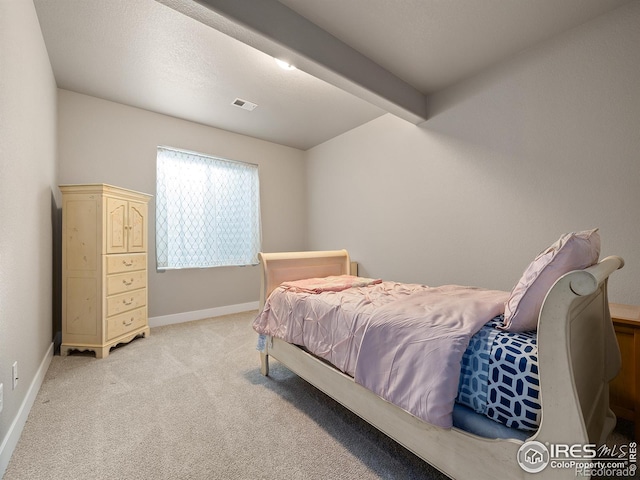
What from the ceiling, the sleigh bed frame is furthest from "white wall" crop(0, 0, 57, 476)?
the sleigh bed frame

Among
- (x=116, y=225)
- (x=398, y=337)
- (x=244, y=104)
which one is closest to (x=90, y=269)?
(x=116, y=225)

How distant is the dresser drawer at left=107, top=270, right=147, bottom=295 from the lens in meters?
2.65

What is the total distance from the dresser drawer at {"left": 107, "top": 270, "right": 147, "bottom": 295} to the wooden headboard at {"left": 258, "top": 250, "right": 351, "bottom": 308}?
1.55 metres

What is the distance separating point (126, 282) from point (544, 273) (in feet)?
10.9

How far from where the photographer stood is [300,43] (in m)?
1.96

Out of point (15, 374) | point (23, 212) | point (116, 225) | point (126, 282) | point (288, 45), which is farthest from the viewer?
point (126, 282)

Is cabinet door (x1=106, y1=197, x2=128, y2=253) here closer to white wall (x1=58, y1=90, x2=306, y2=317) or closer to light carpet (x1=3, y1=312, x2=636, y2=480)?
Answer: white wall (x1=58, y1=90, x2=306, y2=317)

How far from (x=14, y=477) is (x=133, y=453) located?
0.44 m

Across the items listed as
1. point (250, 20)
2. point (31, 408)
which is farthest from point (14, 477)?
point (250, 20)

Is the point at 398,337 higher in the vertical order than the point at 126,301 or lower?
higher

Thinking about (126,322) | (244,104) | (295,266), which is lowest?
(126,322)

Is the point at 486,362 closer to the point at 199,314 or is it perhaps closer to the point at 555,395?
the point at 555,395

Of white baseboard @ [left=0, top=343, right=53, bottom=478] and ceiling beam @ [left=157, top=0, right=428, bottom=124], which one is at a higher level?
ceiling beam @ [left=157, top=0, right=428, bottom=124]

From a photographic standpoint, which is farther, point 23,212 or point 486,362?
point 23,212
